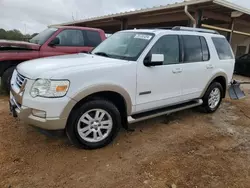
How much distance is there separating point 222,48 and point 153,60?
2644mm

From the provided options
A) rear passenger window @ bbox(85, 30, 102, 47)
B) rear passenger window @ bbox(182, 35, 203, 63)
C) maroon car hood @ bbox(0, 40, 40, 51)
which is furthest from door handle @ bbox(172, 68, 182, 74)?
maroon car hood @ bbox(0, 40, 40, 51)

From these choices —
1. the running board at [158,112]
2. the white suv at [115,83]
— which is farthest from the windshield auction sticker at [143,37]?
the running board at [158,112]

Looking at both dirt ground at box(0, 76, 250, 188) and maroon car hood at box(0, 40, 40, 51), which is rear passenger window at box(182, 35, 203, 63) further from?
maroon car hood at box(0, 40, 40, 51)

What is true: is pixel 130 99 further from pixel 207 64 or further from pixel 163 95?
pixel 207 64

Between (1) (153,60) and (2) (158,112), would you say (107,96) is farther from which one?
A: (2) (158,112)

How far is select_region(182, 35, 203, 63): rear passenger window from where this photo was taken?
4320mm

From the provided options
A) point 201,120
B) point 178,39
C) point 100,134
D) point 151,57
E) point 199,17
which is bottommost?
point 201,120

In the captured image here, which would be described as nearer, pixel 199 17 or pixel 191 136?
pixel 191 136

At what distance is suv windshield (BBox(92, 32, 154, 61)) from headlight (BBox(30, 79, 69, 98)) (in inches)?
47.1

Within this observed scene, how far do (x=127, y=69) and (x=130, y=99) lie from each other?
483mm

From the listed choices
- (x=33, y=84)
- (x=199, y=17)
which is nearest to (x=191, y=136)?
(x=33, y=84)

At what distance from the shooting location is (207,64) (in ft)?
15.6

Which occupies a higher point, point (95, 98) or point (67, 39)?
point (67, 39)

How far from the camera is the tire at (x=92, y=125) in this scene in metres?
3.07
